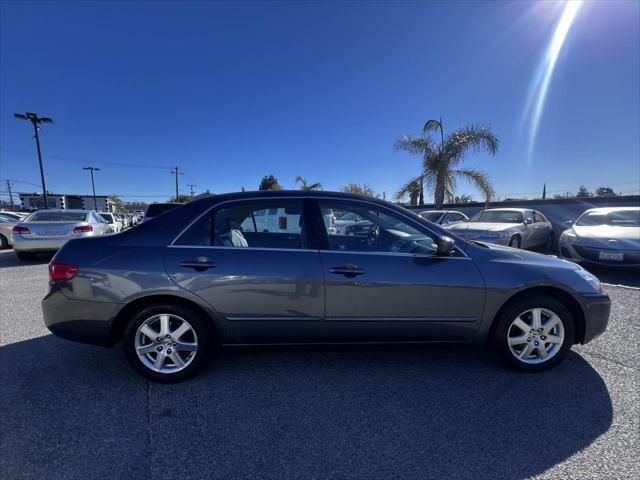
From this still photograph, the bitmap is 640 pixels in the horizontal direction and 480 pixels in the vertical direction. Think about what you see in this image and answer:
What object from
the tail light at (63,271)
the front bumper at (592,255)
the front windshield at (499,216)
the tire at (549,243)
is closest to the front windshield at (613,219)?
the front bumper at (592,255)

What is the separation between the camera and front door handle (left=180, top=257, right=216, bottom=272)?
253 cm

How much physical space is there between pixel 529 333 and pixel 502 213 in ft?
26.9

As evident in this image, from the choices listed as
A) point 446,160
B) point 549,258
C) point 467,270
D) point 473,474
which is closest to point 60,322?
point 473,474

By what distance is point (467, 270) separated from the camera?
2.65m

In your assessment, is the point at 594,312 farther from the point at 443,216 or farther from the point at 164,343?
the point at 443,216

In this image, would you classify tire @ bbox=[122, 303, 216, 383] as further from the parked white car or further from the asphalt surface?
the parked white car

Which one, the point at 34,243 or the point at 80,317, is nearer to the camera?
the point at 80,317

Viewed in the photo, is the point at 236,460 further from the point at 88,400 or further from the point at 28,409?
the point at 28,409

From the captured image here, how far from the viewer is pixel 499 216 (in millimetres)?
9750

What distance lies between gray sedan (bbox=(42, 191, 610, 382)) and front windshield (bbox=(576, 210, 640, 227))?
20.1 ft

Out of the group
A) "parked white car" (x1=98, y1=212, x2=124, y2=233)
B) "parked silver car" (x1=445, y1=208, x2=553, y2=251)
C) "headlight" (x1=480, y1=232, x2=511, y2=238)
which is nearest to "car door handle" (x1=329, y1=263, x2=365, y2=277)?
"parked silver car" (x1=445, y1=208, x2=553, y2=251)

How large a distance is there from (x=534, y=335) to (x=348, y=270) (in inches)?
68.5

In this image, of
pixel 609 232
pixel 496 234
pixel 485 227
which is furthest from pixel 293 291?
pixel 485 227

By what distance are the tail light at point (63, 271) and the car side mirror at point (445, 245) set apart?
115 inches
